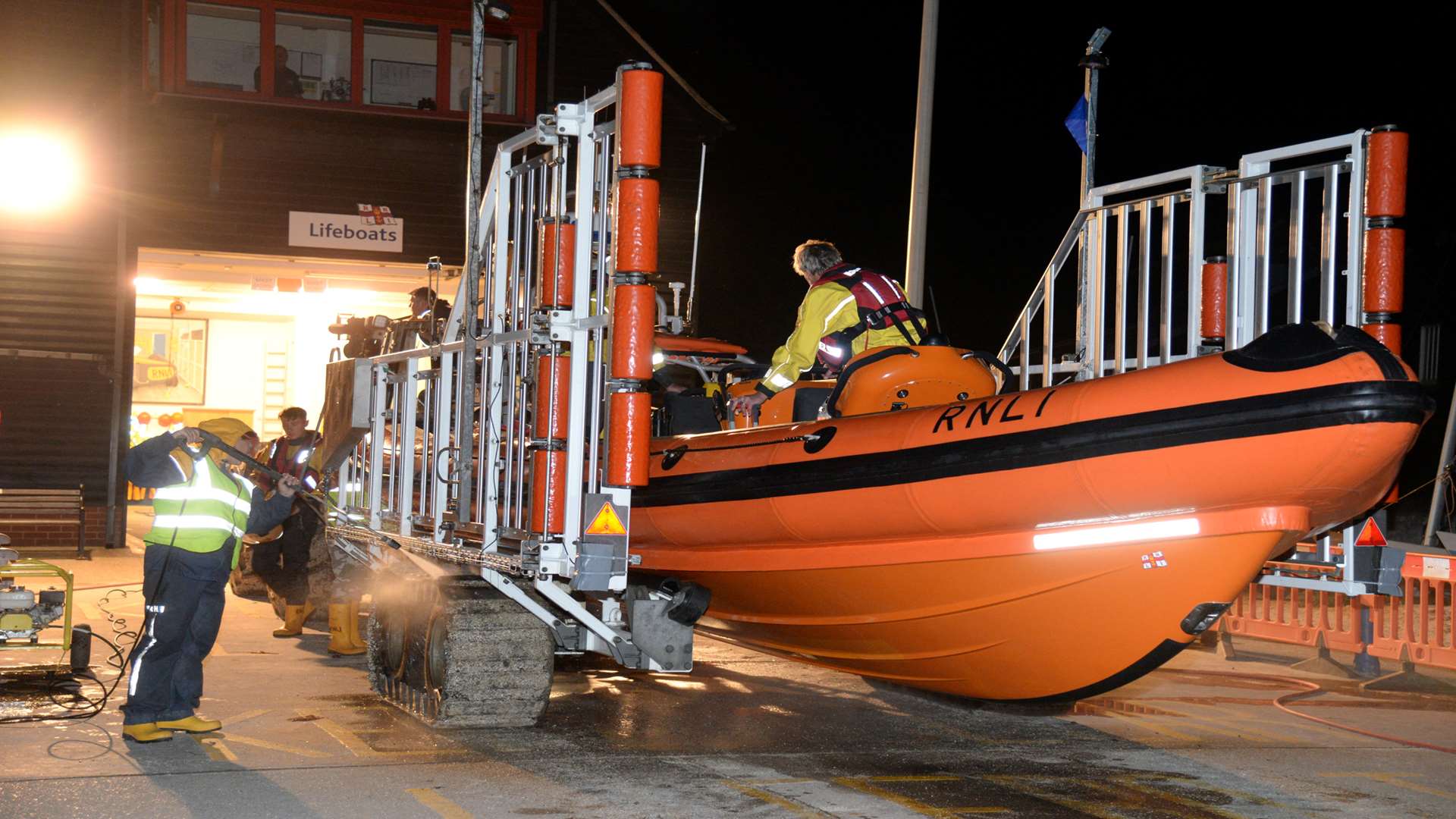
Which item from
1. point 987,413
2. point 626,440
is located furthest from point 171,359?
point 987,413

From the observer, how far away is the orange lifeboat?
16.2 ft

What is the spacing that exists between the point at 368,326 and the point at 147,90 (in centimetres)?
779

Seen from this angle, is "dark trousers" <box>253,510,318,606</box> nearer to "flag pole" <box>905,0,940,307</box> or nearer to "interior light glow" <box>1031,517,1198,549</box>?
"flag pole" <box>905,0,940,307</box>

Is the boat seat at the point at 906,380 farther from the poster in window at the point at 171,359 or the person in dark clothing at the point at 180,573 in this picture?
the poster in window at the point at 171,359

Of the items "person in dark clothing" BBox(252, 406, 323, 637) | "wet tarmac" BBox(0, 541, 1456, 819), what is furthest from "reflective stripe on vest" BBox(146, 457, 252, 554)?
"person in dark clothing" BBox(252, 406, 323, 637)

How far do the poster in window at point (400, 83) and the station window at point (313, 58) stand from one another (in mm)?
344

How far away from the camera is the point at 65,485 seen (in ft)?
55.5

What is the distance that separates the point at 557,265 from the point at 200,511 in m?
2.08

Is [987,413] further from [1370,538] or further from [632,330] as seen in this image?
[1370,538]

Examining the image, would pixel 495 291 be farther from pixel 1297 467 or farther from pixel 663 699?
pixel 1297 467

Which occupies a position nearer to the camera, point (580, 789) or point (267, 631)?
point (580, 789)

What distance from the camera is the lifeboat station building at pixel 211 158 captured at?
16.7 metres

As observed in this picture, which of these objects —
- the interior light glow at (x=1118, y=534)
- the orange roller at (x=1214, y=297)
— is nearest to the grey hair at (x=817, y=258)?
the orange roller at (x=1214, y=297)

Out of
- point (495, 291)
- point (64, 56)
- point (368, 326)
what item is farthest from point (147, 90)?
point (495, 291)
